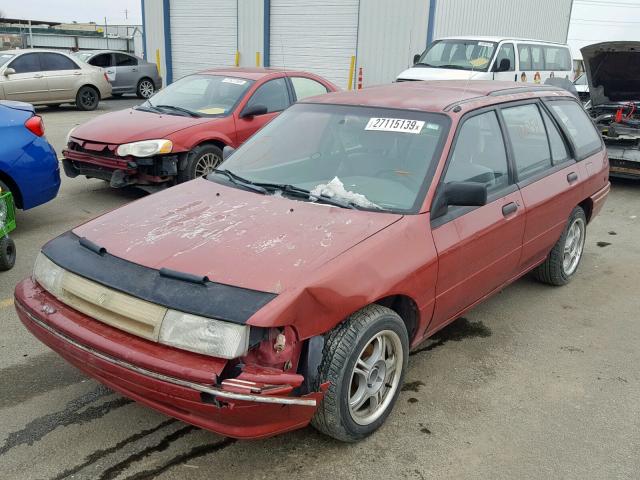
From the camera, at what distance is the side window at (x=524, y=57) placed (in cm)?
1291

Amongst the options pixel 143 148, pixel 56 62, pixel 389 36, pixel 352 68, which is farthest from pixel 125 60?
pixel 143 148

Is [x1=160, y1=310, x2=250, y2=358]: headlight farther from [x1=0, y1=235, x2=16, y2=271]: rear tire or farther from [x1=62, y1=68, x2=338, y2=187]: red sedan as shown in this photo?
[x1=62, y1=68, x2=338, y2=187]: red sedan

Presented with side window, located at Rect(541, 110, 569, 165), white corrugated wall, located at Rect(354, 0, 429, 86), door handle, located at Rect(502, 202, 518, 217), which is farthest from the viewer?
white corrugated wall, located at Rect(354, 0, 429, 86)

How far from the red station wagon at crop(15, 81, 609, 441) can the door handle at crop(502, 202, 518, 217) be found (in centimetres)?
2

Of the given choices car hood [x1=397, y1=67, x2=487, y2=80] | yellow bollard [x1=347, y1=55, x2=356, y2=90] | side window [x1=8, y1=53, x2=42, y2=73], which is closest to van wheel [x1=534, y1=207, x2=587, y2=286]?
car hood [x1=397, y1=67, x2=487, y2=80]

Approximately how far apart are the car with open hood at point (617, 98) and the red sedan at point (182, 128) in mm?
4239

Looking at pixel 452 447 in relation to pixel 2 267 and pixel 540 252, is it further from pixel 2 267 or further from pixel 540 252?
pixel 2 267

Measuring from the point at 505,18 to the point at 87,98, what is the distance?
40.6 ft

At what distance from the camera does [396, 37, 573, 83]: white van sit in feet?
39.0

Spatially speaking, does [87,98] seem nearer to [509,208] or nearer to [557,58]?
[557,58]

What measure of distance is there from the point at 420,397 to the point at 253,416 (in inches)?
50.3

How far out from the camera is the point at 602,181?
16.6ft

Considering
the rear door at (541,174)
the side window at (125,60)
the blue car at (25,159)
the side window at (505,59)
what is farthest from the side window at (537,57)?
the side window at (125,60)

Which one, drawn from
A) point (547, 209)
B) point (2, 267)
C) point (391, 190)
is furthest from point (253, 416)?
point (2, 267)
